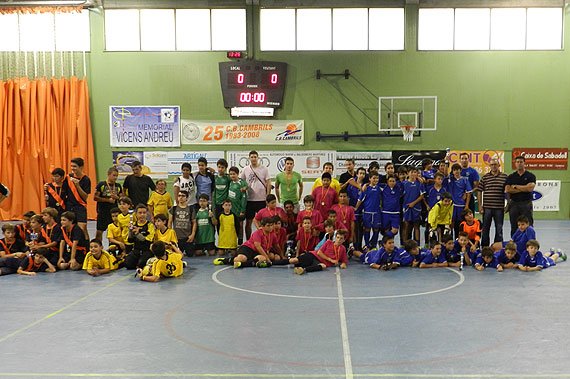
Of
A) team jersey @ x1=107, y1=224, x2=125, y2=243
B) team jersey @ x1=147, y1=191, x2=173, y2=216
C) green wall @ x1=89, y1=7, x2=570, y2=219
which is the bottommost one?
team jersey @ x1=107, y1=224, x2=125, y2=243

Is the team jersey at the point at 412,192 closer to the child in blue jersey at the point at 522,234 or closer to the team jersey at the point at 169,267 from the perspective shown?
the child in blue jersey at the point at 522,234

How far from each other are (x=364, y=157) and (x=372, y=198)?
675 centimetres

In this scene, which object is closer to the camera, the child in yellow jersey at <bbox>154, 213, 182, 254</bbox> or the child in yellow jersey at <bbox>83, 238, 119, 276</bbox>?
the child in yellow jersey at <bbox>83, 238, 119, 276</bbox>

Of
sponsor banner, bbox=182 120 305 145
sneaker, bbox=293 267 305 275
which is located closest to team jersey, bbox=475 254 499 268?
sneaker, bbox=293 267 305 275

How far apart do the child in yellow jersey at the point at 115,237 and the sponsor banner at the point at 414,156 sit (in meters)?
9.61

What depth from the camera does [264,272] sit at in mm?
8156

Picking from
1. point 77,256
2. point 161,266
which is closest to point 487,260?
point 161,266

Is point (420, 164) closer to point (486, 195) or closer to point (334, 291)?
point (486, 195)

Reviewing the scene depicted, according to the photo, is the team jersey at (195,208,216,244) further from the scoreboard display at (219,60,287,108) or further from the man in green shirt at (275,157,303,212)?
the scoreboard display at (219,60,287,108)

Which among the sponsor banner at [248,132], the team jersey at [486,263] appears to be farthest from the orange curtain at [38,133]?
the team jersey at [486,263]

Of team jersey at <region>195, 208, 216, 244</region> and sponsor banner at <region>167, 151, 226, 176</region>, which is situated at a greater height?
sponsor banner at <region>167, 151, 226, 176</region>

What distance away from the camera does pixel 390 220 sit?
9.49 metres

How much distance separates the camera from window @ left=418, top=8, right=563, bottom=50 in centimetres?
1578

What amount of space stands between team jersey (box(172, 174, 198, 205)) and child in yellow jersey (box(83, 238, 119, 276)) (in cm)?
A: 229
